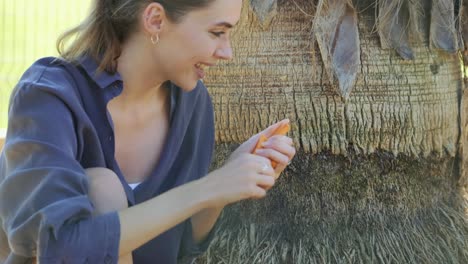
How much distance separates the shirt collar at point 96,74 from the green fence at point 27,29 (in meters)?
2.42

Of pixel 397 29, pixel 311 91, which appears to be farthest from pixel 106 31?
pixel 397 29

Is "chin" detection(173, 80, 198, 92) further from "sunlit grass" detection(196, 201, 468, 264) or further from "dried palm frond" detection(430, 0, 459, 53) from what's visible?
"dried palm frond" detection(430, 0, 459, 53)

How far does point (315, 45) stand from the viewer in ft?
10.7

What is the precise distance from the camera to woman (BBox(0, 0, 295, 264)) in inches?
79.6

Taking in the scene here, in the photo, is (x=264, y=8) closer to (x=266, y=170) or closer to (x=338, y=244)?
(x=338, y=244)

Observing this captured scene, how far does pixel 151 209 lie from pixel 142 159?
0.47 metres

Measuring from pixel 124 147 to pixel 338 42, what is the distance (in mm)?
1082

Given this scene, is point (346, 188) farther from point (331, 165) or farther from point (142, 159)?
point (142, 159)

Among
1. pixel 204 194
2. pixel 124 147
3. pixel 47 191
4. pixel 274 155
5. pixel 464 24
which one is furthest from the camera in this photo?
pixel 464 24

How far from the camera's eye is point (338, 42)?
10.6ft

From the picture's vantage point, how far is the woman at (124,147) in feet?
6.63

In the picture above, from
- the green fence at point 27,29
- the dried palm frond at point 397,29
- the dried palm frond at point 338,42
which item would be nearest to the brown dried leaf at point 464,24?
the dried palm frond at point 397,29

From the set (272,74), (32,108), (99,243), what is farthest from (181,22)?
(272,74)

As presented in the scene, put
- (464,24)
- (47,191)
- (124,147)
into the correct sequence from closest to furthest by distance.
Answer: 1. (47,191)
2. (124,147)
3. (464,24)
